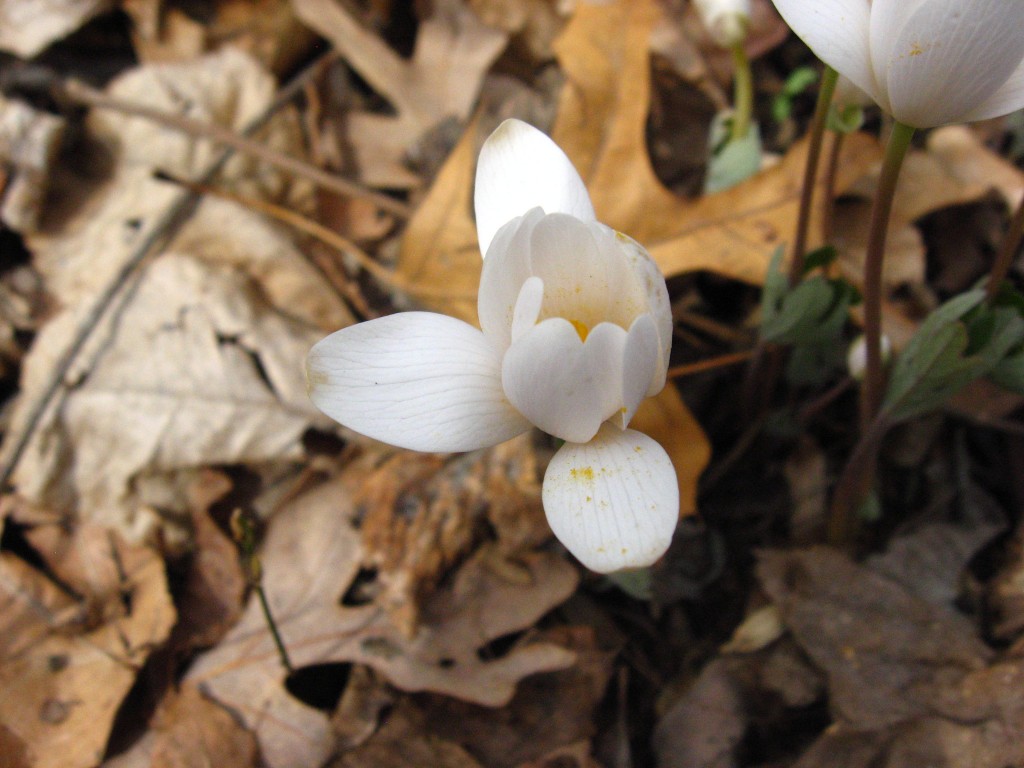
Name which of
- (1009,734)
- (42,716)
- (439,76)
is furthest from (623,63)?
(42,716)

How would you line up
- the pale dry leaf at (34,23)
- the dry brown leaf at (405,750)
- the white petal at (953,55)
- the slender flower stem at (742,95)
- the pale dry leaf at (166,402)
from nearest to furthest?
the white petal at (953,55) < the dry brown leaf at (405,750) < the pale dry leaf at (166,402) < the slender flower stem at (742,95) < the pale dry leaf at (34,23)

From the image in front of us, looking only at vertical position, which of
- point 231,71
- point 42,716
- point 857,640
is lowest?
point 42,716

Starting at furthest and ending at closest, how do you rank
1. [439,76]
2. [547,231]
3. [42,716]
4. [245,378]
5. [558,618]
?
[439,76], [245,378], [558,618], [42,716], [547,231]

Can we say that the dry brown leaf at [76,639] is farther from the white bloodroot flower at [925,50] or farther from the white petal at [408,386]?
the white bloodroot flower at [925,50]

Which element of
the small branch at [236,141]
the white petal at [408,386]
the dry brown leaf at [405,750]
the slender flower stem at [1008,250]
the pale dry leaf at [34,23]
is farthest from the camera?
the pale dry leaf at [34,23]

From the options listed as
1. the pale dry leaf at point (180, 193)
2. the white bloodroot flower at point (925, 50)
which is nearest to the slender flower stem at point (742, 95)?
the white bloodroot flower at point (925, 50)

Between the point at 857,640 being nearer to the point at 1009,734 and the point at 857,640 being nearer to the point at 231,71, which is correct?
the point at 1009,734

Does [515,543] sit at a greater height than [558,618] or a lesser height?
greater

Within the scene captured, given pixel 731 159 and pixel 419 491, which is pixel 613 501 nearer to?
pixel 419 491
